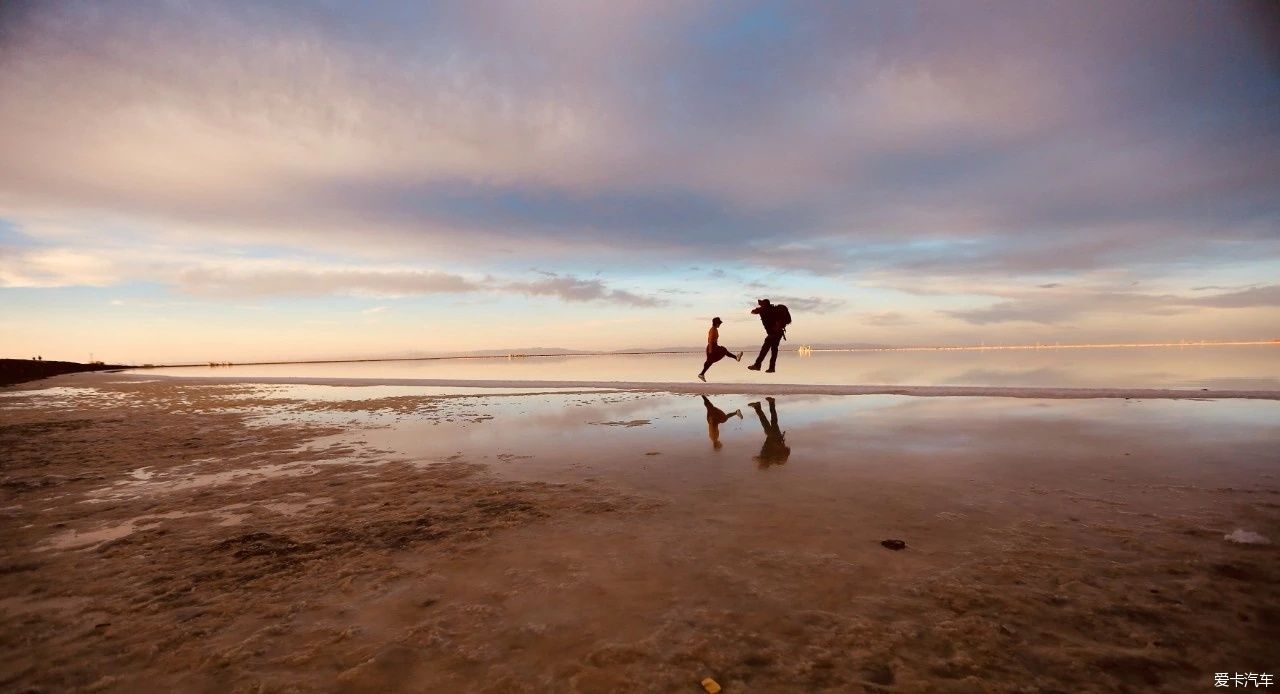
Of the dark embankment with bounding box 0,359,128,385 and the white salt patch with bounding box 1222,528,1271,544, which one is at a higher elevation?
the dark embankment with bounding box 0,359,128,385

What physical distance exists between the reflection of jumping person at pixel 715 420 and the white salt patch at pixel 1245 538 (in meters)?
5.90

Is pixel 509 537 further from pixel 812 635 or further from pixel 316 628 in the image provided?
pixel 812 635

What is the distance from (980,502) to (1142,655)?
3.01 m

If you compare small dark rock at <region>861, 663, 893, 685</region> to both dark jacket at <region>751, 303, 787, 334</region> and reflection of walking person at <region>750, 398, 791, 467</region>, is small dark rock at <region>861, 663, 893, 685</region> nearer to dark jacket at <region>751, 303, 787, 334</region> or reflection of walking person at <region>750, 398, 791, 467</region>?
reflection of walking person at <region>750, 398, 791, 467</region>

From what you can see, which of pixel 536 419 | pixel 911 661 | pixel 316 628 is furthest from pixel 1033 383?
pixel 316 628

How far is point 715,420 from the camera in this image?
12.3 meters

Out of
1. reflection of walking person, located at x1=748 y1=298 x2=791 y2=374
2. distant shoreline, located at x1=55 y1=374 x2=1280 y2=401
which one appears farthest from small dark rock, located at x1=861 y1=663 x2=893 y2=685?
reflection of walking person, located at x1=748 y1=298 x2=791 y2=374

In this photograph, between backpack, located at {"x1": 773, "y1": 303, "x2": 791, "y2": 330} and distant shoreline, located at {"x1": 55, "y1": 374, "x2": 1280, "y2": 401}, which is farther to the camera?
backpack, located at {"x1": 773, "y1": 303, "x2": 791, "y2": 330}

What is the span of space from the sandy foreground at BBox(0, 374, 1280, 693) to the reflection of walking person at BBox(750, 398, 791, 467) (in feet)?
0.24

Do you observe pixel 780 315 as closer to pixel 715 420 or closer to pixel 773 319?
pixel 773 319

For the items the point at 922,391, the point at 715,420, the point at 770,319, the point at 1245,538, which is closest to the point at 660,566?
the point at 1245,538

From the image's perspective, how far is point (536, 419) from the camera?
13422 millimetres

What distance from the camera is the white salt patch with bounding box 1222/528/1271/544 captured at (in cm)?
435

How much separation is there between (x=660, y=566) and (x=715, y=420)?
821cm
